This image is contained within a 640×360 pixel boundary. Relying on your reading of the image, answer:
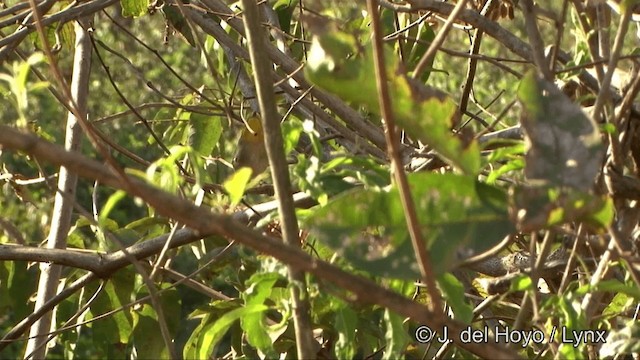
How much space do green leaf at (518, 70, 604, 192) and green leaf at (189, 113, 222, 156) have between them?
3.65 feet

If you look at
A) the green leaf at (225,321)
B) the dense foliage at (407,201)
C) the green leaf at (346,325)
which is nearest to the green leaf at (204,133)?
the dense foliage at (407,201)

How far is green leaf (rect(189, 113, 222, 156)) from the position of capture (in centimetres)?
179

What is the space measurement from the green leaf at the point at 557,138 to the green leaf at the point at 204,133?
111cm

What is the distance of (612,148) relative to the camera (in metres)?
0.91

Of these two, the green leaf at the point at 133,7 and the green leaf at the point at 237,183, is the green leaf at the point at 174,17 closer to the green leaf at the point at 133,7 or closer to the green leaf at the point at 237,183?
the green leaf at the point at 133,7

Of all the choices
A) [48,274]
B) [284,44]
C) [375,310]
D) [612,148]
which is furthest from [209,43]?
[612,148]

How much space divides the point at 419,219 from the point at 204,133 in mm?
1114

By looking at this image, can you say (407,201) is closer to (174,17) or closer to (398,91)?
(398,91)

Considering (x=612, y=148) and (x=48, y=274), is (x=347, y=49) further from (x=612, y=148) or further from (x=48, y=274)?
(x=48, y=274)

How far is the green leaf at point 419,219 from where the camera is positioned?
0.73m

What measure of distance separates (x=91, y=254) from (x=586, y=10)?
0.77m

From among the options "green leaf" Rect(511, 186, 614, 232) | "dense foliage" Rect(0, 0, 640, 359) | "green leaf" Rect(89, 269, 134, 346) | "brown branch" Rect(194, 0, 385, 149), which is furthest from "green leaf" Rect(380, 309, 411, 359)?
"green leaf" Rect(89, 269, 134, 346)

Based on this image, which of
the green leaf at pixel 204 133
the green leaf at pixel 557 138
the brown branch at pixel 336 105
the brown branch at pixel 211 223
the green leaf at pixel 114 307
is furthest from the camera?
the green leaf at pixel 204 133

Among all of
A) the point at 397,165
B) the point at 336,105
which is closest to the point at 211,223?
the point at 397,165
